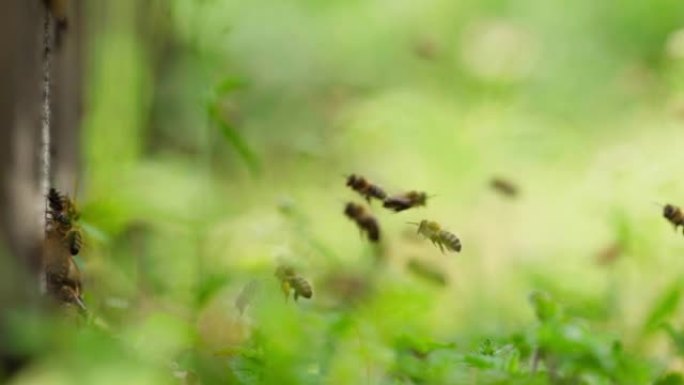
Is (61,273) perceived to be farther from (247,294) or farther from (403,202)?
(403,202)

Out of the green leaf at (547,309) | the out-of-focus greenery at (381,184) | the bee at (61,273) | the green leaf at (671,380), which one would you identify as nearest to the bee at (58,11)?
the out-of-focus greenery at (381,184)

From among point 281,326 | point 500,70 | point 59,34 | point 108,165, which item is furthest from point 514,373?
point 500,70

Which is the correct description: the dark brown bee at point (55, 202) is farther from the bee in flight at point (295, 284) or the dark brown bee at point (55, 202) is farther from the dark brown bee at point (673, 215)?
the dark brown bee at point (673, 215)

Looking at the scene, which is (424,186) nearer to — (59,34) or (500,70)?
(500,70)

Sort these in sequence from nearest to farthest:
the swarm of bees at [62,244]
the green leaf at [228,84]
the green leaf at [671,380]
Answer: the green leaf at [671,380] < the swarm of bees at [62,244] < the green leaf at [228,84]

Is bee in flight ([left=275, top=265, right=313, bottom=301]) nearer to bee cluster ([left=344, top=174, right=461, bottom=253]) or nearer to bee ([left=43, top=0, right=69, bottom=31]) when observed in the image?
bee cluster ([left=344, top=174, right=461, bottom=253])

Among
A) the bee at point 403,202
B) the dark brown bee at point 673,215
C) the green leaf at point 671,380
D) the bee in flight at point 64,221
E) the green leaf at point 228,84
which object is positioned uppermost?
the dark brown bee at point 673,215

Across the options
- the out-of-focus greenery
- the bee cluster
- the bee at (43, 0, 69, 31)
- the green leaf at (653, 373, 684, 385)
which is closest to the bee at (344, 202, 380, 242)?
the bee cluster

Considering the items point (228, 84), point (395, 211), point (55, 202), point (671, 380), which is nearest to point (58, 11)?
point (228, 84)
